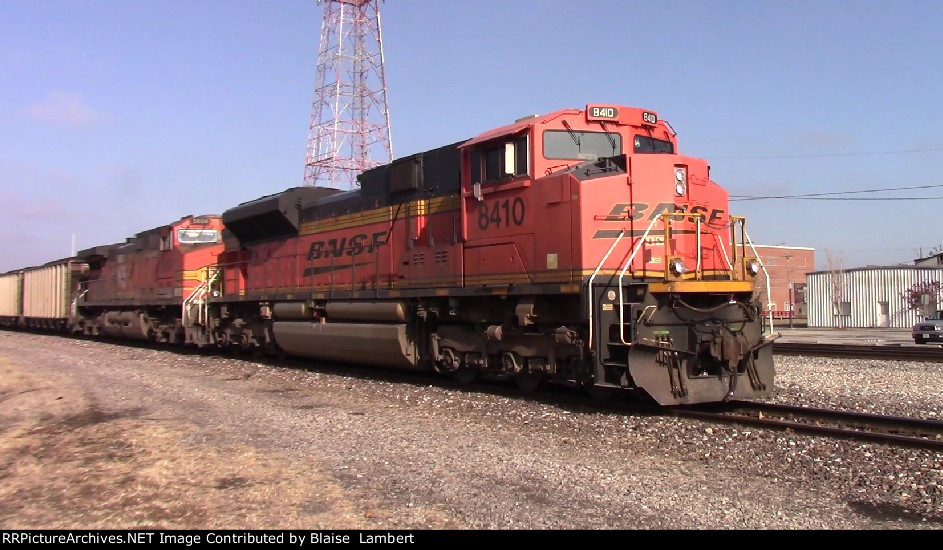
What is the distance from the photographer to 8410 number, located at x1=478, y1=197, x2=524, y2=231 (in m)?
9.36

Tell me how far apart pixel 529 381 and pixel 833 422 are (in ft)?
12.1

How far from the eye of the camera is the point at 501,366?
33.4ft

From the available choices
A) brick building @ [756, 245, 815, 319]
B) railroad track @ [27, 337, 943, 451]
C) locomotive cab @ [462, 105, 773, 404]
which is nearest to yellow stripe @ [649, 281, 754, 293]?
locomotive cab @ [462, 105, 773, 404]

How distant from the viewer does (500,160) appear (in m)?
9.59

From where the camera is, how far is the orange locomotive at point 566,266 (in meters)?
8.28

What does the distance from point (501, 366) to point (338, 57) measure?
78.9ft

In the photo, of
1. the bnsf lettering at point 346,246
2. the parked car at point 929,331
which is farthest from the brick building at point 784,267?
the bnsf lettering at point 346,246

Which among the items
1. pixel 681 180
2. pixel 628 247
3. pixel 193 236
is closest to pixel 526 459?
pixel 628 247

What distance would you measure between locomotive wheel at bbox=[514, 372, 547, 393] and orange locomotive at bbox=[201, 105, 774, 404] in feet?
0.10

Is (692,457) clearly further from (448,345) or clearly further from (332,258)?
(332,258)

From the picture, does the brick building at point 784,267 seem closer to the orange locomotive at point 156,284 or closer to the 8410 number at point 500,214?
the orange locomotive at point 156,284

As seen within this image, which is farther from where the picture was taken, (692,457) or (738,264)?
(738,264)

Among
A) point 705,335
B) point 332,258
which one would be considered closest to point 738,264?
point 705,335
